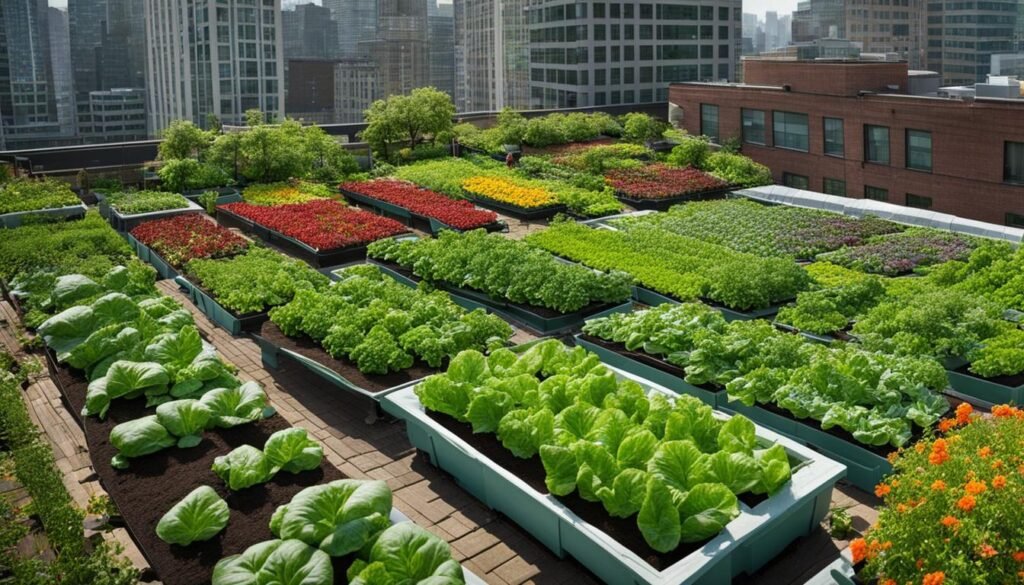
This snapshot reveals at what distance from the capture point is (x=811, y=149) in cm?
3569

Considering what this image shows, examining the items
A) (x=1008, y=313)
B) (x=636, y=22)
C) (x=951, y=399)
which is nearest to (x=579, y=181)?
(x=1008, y=313)

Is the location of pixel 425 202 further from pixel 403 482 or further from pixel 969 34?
pixel 969 34

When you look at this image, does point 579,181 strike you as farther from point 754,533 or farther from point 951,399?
point 754,533

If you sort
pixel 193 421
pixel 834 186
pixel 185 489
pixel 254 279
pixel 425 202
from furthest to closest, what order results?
1. pixel 834 186
2. pixel 425 202
3. pixel 254 279
4. pixel 193 421
5. pixel 185 489

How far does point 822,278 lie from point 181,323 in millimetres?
12460

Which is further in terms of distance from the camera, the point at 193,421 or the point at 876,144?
the point at 876,144

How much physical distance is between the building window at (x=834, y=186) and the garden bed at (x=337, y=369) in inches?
1018

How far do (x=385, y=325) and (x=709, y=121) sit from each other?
30398mm

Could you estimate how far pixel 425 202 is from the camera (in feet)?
84.9

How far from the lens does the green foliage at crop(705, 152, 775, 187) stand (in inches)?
1193

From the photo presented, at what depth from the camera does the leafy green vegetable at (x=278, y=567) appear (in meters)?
7.72

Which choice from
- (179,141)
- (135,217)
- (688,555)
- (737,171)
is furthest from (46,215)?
(737,171)

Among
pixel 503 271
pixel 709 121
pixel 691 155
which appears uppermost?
pixel 709 121

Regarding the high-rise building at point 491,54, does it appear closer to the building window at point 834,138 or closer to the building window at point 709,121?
the building window at point 709,121
